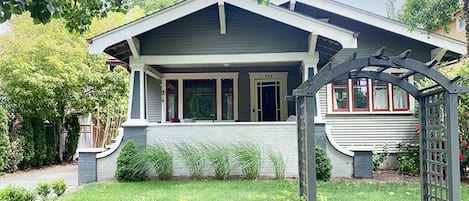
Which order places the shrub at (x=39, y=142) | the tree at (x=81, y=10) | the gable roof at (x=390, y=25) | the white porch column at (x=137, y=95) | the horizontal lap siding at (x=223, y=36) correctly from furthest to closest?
the shrub at (x=39, y=142) → the gable roof at (x=390, y=25) → the horizontal lap siding at (x=223, y=36) → the white porch column at (x=137, y=95) → the tree at (x=81, y=10)

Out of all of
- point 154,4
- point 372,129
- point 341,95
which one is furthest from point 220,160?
point 154,4

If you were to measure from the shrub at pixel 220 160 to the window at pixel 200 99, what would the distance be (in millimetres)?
3261

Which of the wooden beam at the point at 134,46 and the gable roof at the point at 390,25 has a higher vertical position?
the gable roof at the point at 390,25

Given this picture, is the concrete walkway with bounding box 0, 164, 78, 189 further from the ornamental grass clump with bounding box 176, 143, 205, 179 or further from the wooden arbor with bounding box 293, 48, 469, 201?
the wooden arbor with bounding box 293, 48, 469, 201

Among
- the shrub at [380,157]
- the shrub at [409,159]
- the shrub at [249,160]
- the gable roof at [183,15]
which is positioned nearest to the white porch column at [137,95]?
the gable roof at [183,15]

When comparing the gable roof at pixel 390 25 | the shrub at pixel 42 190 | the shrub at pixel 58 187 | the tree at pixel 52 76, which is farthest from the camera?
the tree at pixel 52 76

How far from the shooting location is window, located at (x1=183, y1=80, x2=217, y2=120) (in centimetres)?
1231

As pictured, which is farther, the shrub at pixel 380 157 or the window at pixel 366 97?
the window at pixel 366 97

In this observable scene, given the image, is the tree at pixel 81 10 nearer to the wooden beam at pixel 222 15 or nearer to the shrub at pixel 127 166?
the wooden beam at pixel 222 15

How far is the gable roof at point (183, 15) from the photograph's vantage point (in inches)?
350

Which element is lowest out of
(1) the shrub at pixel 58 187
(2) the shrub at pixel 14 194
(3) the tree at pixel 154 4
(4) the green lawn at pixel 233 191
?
(4) the green lawn at pixel 233 191

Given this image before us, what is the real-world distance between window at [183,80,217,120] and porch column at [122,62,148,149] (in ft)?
8.81

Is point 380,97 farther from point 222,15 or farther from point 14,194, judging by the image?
point 14,194

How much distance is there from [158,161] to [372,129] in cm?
592
